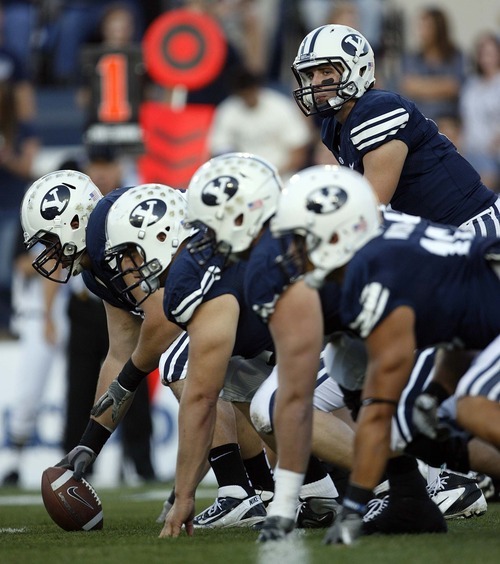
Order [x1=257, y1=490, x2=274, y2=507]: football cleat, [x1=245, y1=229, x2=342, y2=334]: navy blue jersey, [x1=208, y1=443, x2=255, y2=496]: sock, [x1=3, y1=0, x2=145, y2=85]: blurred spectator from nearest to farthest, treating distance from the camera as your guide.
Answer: [x1=245, y1=229, x2=342, y2=334]: navy blue jersey
[x1=208, y1=443, x2=255, y2=496]: sock
[x1=257, y1=490, x2=274, y2=507]: football cleat
[x1=3, y1=0, x2=145, y2=85]: blurred spectator

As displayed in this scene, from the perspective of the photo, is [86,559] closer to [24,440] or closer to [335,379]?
[335,379]

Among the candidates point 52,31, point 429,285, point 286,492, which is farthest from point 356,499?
point 52,31

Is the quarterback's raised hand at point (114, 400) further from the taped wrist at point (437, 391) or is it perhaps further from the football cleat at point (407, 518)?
the taped wrist at point (437, 391)

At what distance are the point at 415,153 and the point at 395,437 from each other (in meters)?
1.53

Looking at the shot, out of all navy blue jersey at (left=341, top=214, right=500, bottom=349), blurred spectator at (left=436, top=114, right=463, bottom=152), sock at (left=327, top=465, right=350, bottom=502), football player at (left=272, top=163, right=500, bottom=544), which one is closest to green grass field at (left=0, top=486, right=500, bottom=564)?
football player at (left=272, top=163, right=500, bottom=544)

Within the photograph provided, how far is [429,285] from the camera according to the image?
4.08 m

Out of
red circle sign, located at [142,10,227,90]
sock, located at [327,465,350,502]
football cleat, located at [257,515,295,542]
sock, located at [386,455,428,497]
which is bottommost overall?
sock, located at [327,465,350,502]

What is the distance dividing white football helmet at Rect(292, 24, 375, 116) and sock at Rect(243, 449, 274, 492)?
5.24 feet

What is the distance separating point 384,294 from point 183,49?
6.90 metres

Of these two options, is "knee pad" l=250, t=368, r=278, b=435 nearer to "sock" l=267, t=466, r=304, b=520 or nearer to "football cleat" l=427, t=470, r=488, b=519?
"sock" l=267, t=466, r=304, b=520

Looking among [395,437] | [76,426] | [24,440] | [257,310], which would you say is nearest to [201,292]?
[257,310]

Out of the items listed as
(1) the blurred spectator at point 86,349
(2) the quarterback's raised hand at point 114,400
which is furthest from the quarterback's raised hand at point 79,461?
(1) the blurred spectator at point 86,349

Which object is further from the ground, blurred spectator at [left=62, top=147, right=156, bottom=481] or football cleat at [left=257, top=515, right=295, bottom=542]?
football cleat at [left=257, top=515, right=295, bottom=542]

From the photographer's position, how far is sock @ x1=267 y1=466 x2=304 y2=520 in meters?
4.11
